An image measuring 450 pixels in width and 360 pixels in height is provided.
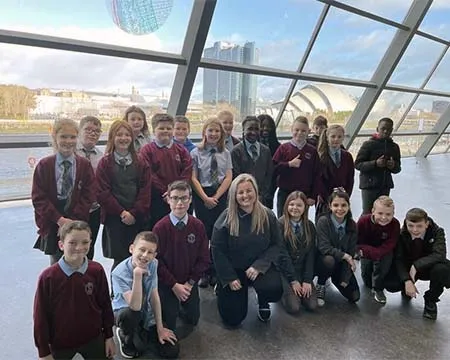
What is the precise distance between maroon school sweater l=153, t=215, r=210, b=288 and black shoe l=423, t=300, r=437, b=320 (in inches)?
55.7

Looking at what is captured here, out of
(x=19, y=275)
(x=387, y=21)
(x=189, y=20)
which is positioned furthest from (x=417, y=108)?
(x=19, y=275)

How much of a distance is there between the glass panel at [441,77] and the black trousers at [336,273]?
7981mm

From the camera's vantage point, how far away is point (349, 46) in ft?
21.2

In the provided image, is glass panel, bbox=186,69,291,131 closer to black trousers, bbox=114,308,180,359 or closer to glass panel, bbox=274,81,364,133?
glass panel, bbox=274,81,364,133

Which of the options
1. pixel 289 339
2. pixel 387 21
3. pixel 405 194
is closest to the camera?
pixel 289 339

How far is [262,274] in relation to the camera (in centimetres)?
223

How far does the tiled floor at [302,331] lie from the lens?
192cm

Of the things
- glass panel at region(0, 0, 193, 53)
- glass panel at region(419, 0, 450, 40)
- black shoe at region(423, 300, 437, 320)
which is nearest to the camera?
black shoe at region(423, 300, 437, 320)

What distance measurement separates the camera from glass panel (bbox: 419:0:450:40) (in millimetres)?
6922

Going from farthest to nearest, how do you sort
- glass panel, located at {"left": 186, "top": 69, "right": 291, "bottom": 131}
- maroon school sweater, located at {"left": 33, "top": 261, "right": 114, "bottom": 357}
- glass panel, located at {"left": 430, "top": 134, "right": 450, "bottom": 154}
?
glass panel, located at {"left": 430, "top": 134, "right": 450, "bottom": 154}, glass panel, located at {"left": 186, "top": 69, "right": 291, "bottom": 131}, maroon school sweater, located at {"left": 33, "top": 261, "right": 114, "bottom": 357}

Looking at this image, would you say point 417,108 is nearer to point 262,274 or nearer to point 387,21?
point 387,21

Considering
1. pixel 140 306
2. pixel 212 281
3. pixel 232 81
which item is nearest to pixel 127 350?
pixel 140 306

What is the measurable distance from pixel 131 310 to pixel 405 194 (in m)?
5.11

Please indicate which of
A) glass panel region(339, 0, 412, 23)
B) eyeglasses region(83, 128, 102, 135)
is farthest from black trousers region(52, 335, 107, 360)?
glass panel region(339, 0, 412, 23)
